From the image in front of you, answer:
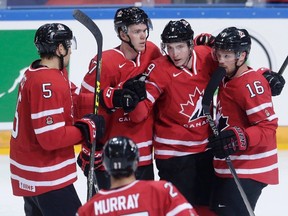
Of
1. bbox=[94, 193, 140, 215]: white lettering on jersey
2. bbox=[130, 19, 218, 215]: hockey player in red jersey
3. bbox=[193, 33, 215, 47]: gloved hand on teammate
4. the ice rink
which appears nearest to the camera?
bbox=[94, 193, 140, 215]: white lettering on jersey

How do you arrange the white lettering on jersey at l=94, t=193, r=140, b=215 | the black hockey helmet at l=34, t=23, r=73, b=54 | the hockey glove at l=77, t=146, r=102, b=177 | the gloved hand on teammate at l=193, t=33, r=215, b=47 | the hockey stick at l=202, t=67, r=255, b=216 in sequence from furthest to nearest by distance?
the gloved hand on teammate at l=193, t=33, r=215, b=47
the hockey glove at l=77, t=146, r=102, b=177
the hockey stick at l=202, t=67, r=255, b=216
the black hockey helmet at l=34, t=23, r=73, b=54
the white lettering on jersey at l=94, t=193, r=140, b=215

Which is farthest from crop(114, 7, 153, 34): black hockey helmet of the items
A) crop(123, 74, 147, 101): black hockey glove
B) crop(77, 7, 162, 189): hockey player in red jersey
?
crop(123, 74, 147, 101): black hockey glove

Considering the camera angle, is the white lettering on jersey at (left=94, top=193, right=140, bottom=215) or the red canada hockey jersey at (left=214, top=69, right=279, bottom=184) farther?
the red canada hockey jersey at (left=214, top=69, right=279, bottom=184)

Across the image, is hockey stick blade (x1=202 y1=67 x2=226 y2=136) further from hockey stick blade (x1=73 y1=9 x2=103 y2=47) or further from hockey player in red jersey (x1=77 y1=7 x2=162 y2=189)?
hockey stick blade (x1=73 y1=9 x2=103 y2=47)

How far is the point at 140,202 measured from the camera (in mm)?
2729

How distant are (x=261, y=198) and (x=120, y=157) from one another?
2.31 metres

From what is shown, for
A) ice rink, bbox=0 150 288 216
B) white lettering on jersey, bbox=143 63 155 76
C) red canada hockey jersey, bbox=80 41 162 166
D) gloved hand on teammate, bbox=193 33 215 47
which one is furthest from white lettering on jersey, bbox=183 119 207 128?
ice rink, bbox=0 150 288 216

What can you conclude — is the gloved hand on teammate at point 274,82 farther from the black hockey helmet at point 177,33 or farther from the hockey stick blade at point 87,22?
the hockey stick blade at point 87,22

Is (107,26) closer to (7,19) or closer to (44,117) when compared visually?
(7,19)

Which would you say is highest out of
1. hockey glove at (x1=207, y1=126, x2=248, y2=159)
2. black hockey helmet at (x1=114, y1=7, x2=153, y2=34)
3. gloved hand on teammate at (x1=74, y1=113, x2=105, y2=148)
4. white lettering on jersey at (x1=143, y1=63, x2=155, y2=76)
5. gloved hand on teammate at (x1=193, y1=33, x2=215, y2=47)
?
black hockey helmet at (x1=114, y1=7, x2=153, y2=34)

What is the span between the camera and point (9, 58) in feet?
18.9

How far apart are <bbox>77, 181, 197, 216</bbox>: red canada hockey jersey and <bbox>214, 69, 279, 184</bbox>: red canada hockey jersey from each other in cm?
91

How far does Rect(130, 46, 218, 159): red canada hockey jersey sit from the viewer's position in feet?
12.4

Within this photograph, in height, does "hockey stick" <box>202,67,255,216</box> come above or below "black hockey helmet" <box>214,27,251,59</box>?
below
